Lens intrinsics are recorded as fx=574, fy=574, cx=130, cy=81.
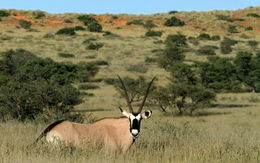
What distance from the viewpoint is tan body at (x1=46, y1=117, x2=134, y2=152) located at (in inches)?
336

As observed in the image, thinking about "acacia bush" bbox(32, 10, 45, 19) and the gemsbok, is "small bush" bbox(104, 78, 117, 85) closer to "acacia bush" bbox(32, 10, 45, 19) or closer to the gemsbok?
the gemsbok

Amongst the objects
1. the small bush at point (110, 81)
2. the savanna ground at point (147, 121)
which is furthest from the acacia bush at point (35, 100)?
the small bush at point (110, 81)

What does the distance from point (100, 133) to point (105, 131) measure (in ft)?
0.32

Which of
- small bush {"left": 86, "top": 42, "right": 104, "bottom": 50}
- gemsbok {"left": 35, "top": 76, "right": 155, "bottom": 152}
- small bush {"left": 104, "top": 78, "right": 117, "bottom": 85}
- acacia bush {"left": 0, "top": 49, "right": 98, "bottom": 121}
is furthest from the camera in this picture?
small bush {"left": 86, "top": 42, "right": 104, "bottom": 50}

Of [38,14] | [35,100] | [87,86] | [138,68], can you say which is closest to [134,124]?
[35,100]

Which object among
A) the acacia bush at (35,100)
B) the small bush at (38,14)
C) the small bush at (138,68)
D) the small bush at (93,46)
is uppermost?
the acacia bush at (35,100)

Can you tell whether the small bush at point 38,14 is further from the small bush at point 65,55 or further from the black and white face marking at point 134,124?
the black and white face marking at point 134,124

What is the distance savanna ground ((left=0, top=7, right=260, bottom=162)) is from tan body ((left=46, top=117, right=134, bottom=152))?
0.85 feet

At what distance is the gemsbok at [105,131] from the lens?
28.0 ft

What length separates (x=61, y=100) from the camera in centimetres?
1950

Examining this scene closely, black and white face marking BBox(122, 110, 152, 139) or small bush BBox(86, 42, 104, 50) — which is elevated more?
black and white face marking BBox(122, 110, 152, 139)

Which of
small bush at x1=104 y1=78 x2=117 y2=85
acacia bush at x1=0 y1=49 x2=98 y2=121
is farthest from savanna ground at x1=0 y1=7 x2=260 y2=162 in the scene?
acacia bush at x1=0 y1=49 x2=98 y2=121

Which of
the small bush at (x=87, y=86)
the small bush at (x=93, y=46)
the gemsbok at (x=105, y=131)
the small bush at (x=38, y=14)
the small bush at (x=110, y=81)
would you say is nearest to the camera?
the gemsbok at (x=105, y=131)

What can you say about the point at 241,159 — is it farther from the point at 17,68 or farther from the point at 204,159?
the point at 17,68
